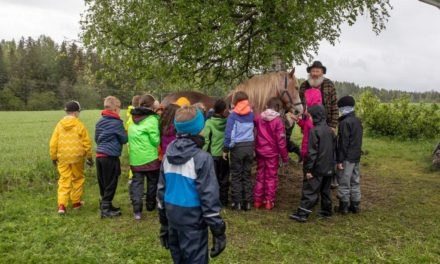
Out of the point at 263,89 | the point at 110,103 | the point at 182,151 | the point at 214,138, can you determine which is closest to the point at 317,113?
the point at 263,89

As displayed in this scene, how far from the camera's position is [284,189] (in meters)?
7.88

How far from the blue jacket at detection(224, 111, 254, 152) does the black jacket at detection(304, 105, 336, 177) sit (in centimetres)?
102

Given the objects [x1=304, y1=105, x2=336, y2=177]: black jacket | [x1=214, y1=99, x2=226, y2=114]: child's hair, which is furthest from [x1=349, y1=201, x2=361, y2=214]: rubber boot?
[x1=214, y1=99, x2=226, y2=114]: child's hair

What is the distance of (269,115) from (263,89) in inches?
34.0

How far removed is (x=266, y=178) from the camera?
6.55 metres

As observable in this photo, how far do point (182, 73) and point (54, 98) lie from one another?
209 feet

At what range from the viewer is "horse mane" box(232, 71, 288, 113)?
23.1 ft

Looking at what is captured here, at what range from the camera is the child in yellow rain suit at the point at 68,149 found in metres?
6.36

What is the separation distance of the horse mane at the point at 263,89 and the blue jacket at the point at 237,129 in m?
0.84

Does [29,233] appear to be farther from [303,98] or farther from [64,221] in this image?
[303,98]

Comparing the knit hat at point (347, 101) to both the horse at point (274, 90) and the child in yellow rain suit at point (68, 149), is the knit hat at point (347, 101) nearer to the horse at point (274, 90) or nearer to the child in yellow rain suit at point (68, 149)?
the horse at point (274, 90)

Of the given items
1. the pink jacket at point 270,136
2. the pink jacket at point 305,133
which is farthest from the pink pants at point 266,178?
the pink jacket at point 305,133

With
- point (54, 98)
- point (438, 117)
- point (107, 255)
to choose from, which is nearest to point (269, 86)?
point (107, 255)

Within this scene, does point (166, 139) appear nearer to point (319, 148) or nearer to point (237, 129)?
point (237, 129)
